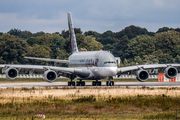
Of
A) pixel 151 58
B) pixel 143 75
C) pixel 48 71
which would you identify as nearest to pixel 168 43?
pixel 151 58

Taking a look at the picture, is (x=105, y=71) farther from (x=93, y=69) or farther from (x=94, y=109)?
(x=94, y=109)

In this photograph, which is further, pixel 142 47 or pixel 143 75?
pixel 142 47

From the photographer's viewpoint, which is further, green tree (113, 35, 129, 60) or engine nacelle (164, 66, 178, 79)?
green tree (113, 35, 129, 60)

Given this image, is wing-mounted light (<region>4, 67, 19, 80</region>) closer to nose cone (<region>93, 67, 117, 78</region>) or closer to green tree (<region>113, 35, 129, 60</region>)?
nose cone (<region>93, 67, 117, 78</region>)

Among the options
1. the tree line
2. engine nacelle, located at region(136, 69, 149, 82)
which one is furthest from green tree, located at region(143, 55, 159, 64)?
engine nacelle, located at region(136, 69, 149, 82)

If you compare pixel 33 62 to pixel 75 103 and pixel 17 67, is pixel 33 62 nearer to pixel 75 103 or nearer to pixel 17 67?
pixel 17 67

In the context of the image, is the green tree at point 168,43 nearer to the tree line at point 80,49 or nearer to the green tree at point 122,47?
the tree line at point 80,49

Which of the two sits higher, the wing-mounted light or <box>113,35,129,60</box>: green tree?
<box>113,35,129,60</box>: green tree

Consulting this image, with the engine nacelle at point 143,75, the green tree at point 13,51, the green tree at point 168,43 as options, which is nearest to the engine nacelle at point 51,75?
the engine nacelle at point 143,75

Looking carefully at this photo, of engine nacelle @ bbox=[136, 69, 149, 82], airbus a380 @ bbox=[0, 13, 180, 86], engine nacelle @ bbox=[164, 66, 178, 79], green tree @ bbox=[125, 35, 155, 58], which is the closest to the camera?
airbus a380 @ bbox=[0, 13, 180, 86]

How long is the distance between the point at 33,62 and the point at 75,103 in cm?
9991

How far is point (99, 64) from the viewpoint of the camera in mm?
50062

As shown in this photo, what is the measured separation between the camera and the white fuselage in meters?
49.0

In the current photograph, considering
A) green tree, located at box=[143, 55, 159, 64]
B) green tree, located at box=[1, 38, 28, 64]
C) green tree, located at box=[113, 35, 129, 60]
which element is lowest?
green tree, located at box=[143, 55, 159, 64]
